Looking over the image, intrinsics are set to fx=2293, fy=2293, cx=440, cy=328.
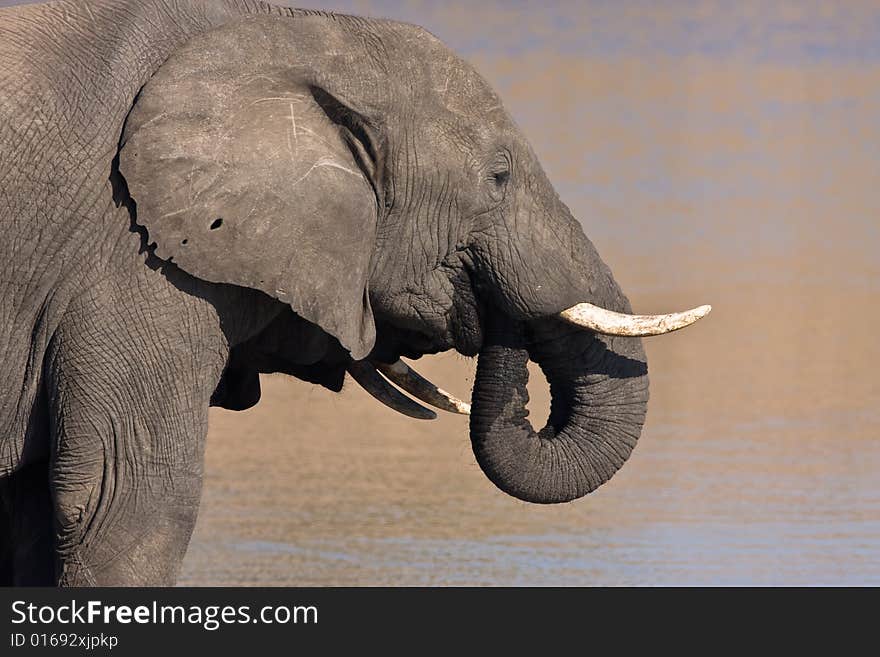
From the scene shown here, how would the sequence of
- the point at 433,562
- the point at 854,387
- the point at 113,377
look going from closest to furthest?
1. the point at 113,377
2. the point at 433,562
3. the point at 854,387

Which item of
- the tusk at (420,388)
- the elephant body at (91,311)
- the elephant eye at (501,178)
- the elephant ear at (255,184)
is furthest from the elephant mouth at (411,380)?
the elephant body at (91,311)

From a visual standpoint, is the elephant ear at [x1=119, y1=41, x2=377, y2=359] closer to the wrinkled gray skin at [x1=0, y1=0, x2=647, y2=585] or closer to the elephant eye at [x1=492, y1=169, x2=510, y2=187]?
the wrinkled gray skin at [x1=0, y1=0, x2=647, y2=585]

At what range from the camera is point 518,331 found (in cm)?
511

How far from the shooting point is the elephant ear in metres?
4.50

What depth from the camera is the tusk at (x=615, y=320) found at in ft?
16.5

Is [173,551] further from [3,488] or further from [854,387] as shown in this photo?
[854,387]

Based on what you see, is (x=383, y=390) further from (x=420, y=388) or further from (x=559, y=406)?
(x=559, y=406)

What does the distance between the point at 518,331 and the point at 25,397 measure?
1147 millimetres

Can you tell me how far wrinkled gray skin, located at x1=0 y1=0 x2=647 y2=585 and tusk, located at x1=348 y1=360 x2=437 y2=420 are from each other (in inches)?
13.1

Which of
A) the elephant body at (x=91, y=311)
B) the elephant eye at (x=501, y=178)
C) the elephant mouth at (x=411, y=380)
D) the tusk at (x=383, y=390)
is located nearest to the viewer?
the elephant body at (x=91, y=311)

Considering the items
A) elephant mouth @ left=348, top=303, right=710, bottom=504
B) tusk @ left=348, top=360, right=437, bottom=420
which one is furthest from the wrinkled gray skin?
tusk @ left=348, top=360, right=437, bottom=420

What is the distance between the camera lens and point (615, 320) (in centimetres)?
504

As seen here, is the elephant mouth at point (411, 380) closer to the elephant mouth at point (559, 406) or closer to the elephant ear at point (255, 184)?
the elephant mouth at point (559, 406)
